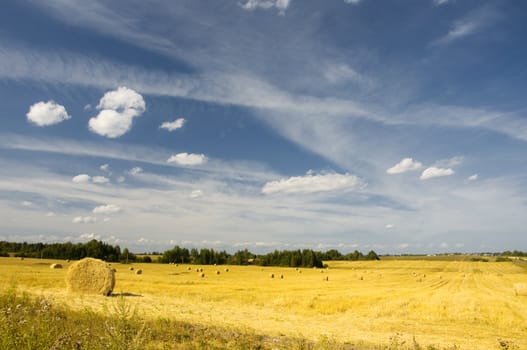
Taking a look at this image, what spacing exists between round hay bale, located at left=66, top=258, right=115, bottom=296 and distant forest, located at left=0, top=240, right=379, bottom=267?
70.3 meters

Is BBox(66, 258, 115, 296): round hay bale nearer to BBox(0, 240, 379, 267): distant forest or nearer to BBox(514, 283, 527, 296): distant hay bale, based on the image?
BBox(514, 283, 527, 296): distant hay bale

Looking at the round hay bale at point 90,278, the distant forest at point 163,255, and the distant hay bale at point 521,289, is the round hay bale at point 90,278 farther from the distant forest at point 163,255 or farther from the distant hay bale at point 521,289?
the distant forest at point 163,255

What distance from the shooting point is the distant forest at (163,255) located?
323 ft

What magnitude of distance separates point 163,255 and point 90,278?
86364mm

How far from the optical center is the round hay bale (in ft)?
90.7

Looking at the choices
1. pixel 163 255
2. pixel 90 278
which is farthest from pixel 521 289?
pixel 163 255

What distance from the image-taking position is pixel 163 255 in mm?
111750

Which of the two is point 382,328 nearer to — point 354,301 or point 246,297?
point 354,301

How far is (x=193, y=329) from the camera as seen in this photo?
1398 cm

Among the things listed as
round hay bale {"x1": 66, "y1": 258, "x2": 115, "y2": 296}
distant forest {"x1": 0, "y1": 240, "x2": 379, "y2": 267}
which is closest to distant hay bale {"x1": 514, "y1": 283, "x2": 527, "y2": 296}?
round hay bale {"x1": 66, "y1": 258, "x2": 115, "y2": 296}

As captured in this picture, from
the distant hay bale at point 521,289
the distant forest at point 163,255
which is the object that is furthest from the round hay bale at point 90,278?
the distant forest at point 163,255

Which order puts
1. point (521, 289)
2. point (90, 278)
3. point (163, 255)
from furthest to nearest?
point (163, 255) → point (521, 289) → point (90, 278)

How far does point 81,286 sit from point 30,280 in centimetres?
778

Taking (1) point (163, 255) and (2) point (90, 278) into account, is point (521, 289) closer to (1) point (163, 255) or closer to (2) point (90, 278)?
(2) point (90, 278)
